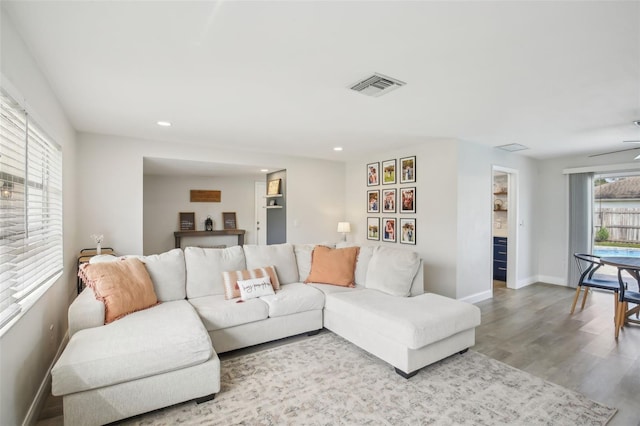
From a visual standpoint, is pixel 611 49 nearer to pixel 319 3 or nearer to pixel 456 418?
pixel 319 3

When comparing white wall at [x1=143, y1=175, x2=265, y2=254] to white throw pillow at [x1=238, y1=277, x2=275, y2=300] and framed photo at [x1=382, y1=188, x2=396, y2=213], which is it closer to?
framed photo at [x1=382, y1=188, x2=396, y2=213]

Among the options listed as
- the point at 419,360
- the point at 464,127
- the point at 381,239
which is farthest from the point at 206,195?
the point at 419,360

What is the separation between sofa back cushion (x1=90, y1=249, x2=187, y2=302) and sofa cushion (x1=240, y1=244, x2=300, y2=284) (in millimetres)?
715

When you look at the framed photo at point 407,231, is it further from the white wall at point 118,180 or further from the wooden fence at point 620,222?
the wooden fence at point 620,222

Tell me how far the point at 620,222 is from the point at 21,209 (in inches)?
303

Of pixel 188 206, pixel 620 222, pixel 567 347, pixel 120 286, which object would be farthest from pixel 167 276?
pixel 620 222

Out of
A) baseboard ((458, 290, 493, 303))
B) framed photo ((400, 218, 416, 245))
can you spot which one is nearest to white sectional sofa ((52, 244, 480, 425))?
framed photo ((400, 218, 416, 245))

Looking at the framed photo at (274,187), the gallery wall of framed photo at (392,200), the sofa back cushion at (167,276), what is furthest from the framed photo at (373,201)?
the sofa back cushion at (167,276)

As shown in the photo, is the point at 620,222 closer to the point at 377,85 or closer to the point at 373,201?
the point at 373,201

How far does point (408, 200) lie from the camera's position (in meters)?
4.85

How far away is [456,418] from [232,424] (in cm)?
141

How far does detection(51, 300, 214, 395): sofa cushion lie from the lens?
179cm

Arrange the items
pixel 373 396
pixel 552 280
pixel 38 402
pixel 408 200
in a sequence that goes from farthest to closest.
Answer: pixel 552 280
pixel 408 200
pixel 373 396
pixel 38 402

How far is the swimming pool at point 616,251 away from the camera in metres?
5.29
